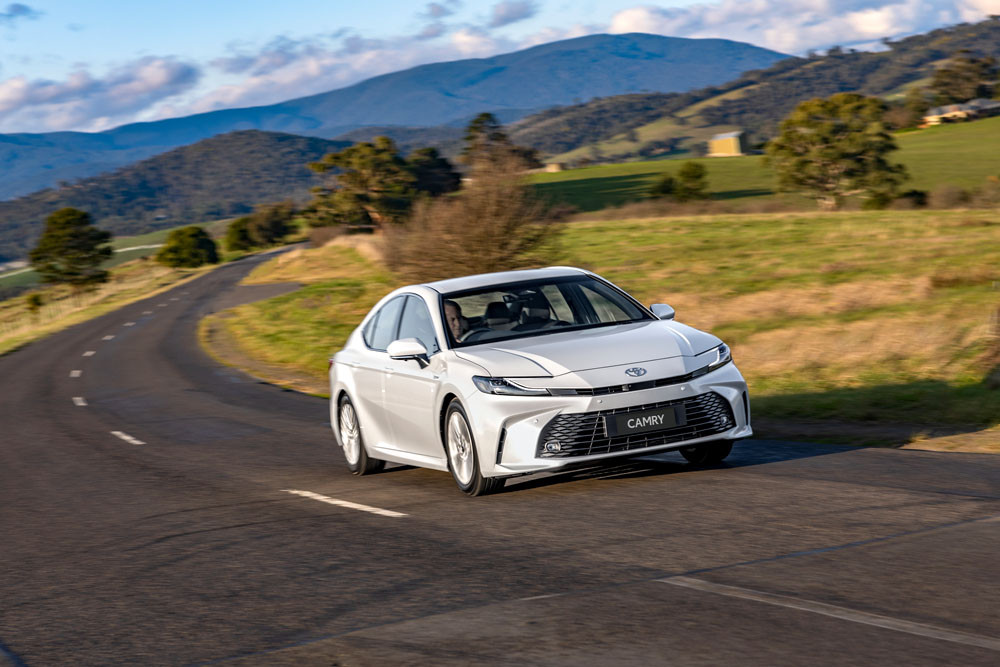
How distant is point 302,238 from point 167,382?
10322cm

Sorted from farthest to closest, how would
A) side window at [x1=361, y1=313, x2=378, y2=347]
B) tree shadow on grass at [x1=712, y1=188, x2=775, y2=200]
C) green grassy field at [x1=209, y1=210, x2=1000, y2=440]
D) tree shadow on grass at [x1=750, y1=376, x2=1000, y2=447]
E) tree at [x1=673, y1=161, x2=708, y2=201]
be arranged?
tree shadow on grass at [x1=712, y1=188, x2=775, y2=200], tree at [x1=673, y1=161, x2=708, y2=201], green grassy field at [x1=209, y1=210, x2=1000, y2=440], tree shadow on grass at [x1=750, y1=376, x2=1000, y2=447], side window at [x1=361, y1=313, x2=378, y2=347]

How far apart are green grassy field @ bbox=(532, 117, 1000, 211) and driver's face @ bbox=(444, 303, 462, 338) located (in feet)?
215

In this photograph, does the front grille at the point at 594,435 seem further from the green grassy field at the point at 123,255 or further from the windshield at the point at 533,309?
the green grassy field at the point at 123,255

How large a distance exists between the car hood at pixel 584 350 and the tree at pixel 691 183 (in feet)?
248

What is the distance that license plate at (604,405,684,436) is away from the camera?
805 cm

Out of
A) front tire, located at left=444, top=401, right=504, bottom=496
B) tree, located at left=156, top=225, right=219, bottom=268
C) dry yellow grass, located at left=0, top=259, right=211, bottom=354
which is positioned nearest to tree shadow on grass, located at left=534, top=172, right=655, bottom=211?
dry yellow grass, located at left=0, top=259, right=211, bottom=354

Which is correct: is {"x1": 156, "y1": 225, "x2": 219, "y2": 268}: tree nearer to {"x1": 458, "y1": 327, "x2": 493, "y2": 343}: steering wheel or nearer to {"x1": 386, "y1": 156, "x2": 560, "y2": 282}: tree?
{"x1": 386, "y1": 156, "x2": 560, "y2": 282}: tree

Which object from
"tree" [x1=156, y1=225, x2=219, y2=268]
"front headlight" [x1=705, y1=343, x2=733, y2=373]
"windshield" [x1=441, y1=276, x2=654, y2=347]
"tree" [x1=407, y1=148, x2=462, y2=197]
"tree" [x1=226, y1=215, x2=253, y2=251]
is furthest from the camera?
"tree" [x1=226, y1=215, x2=253, y2=251]

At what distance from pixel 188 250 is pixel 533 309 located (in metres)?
110

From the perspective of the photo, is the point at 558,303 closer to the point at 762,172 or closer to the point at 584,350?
the point at 584,350

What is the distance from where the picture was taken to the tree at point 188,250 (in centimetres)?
11556

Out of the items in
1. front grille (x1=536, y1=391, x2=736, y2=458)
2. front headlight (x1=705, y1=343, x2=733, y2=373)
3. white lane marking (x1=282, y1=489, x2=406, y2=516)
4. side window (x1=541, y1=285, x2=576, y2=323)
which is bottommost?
white lane marking (x1=282, y1=489, x2=406, y2=516)

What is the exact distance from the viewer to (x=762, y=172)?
99125 millimetres

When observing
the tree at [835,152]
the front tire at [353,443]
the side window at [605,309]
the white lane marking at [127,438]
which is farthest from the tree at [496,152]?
the tree at [835,152]
